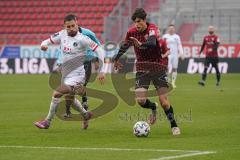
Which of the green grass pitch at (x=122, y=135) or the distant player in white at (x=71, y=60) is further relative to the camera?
the distant player in white at (x=71, y=60)

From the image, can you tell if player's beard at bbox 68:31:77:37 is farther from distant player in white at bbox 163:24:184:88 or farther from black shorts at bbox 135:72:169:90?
distant player in white at bbox 163:24:184:88

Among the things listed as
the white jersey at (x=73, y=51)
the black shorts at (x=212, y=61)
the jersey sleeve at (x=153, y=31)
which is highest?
the jersey sleeve at (x=153, y=31)

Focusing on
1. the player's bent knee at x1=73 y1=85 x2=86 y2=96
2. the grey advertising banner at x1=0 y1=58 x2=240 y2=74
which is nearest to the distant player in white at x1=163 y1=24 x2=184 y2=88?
the grey advertising banner at x1=0 y1=58 x2=240 y2=74

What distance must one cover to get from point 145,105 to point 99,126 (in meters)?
1.27

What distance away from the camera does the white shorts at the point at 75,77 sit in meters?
14.5

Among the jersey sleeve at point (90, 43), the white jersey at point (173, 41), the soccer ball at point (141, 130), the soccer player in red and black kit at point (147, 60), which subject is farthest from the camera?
the white jersey at point (173, 41)

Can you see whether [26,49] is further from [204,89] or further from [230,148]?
[230,148]

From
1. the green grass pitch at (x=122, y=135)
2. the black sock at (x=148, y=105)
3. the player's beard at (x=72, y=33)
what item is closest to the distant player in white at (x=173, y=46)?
the green grass pitch at (x=122, y=135)

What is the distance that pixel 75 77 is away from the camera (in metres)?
14.6

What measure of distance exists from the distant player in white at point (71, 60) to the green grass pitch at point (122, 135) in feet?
1.52

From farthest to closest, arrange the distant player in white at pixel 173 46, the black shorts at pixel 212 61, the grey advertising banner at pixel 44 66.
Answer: the grey advertising banner at pixel 44 66 → the distant player in white at pixel 173 46 → the black shorts at pixel 212 61

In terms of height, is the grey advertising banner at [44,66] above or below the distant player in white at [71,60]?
below

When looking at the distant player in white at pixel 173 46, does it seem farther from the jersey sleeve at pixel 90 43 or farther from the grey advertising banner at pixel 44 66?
the jersey sleeve at pixel 90 43

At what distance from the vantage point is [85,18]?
47.4m
